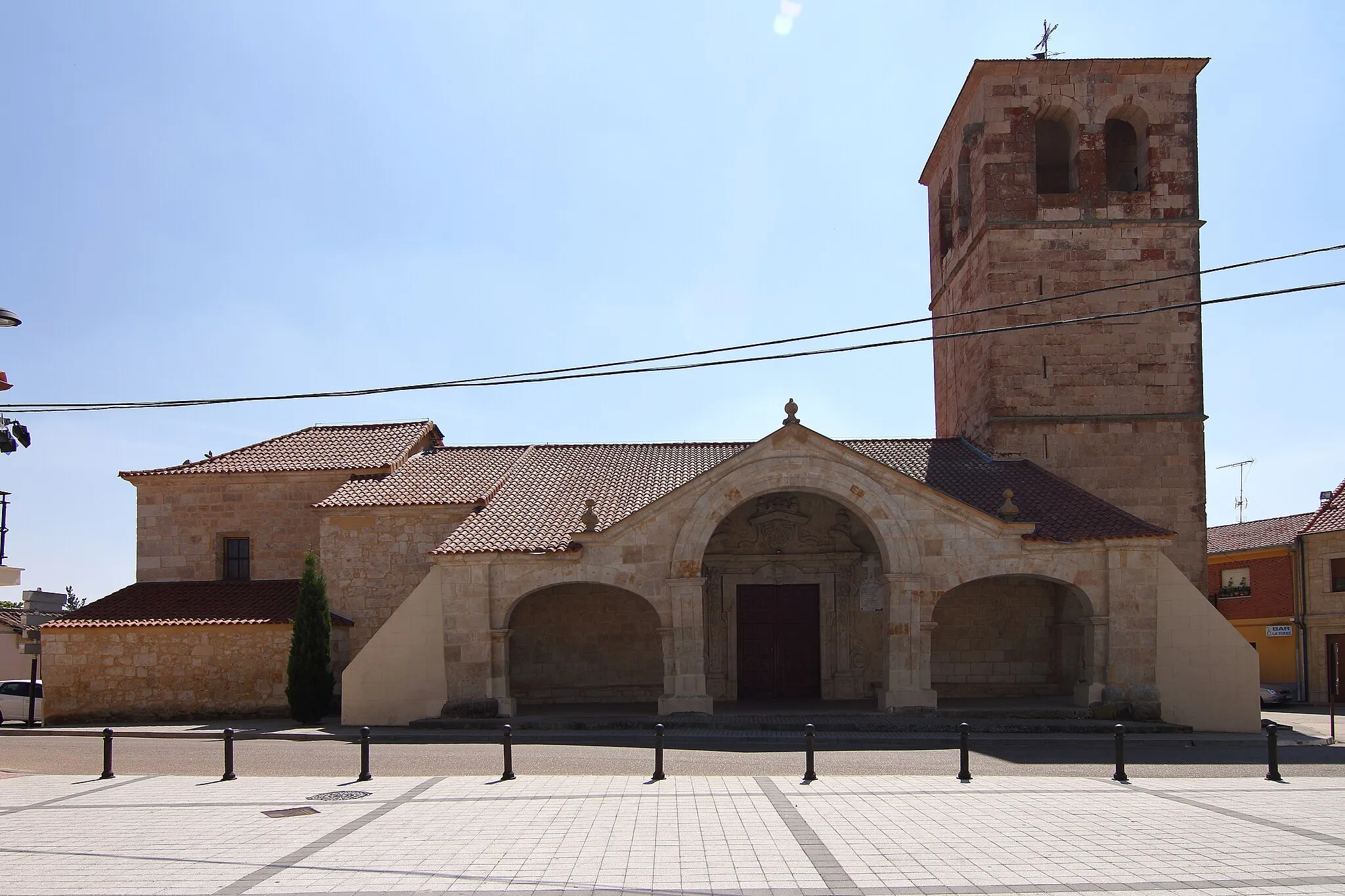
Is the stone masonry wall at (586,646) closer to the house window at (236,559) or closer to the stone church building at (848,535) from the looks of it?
the stone church building at (848,535)

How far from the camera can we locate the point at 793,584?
25.2 meters

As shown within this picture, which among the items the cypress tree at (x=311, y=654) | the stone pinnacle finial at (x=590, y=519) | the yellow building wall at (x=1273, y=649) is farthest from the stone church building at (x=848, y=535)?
the yellow building wall at (x=1273, y=649)

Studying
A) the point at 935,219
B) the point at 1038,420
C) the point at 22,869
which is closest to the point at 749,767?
the point at 22,869

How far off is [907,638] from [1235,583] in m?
25.3

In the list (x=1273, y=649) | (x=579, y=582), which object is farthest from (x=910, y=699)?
(x=1273, y=649)

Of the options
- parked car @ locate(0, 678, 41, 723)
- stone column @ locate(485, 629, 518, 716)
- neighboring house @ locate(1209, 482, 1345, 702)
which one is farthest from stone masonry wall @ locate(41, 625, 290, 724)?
neighboring house @ locate(1209, 482, 1345, 702)

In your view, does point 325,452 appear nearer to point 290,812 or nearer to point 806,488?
point 806,488

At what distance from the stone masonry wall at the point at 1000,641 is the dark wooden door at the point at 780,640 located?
2.74m

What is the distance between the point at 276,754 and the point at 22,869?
8581 mm

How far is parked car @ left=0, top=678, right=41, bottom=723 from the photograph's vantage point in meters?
25.5

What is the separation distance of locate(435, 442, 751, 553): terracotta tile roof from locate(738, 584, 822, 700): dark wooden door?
337 centimetres

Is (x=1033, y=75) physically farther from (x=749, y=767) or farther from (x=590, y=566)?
(x=749, y=767)

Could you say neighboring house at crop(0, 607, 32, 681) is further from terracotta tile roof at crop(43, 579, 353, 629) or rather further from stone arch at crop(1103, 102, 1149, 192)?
stone arch at crop(1103, 102, 1149, 192)

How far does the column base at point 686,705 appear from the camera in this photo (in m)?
21.5
